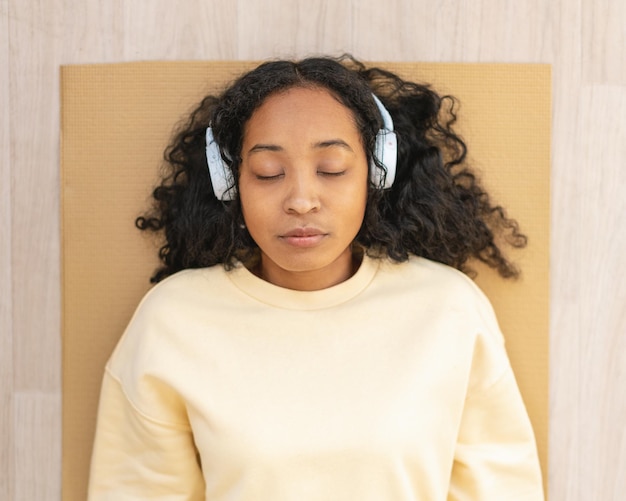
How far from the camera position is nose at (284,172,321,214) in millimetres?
939

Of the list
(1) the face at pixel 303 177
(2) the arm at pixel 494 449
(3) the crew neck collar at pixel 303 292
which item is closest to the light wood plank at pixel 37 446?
(3) the crew neck collar at pixel 303 292

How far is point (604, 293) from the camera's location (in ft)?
3.88

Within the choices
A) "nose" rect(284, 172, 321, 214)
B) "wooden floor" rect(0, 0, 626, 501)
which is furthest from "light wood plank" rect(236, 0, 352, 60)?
"nose" rect(284, 172, 321, 214)

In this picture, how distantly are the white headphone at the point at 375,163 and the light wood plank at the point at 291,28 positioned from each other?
0.61 ft

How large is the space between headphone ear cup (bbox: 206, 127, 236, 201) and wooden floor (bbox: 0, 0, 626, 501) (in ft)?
0.71

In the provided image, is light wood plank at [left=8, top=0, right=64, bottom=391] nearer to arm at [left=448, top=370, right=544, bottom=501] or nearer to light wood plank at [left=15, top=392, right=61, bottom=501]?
light wood plank at [left=15, top=392, right=61, bottom=501]

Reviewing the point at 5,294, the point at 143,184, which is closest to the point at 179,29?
the point at 143,184

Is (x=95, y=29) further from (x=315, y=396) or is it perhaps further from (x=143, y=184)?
(x=315, y=396)

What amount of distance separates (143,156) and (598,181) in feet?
2.35

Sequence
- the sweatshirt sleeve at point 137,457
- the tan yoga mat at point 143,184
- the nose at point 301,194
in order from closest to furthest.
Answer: the nose at point 301,194 → the sweatshirt sleeve at point 137,457 → the tan yoga mat at point 143,184

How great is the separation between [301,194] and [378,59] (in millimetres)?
335

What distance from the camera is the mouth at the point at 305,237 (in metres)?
0.96

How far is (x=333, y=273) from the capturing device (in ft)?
3.48

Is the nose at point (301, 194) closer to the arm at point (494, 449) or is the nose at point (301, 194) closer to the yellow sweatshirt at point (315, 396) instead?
the yellow sweatshirt at point (315, 396)
